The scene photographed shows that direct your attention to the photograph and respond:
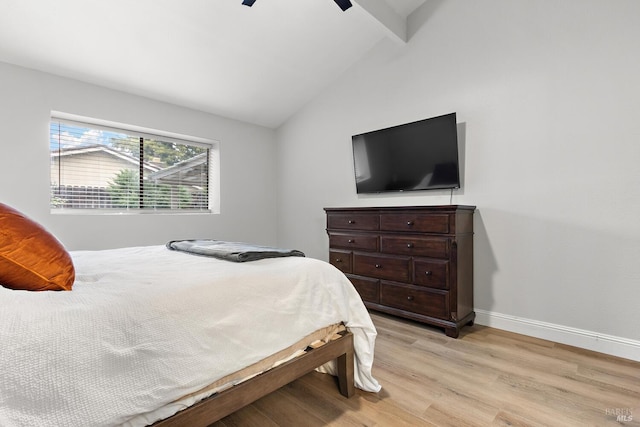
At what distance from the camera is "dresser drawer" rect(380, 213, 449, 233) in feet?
7.96

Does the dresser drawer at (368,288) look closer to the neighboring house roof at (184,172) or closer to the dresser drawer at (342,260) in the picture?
the dresser drawer at (342,260)

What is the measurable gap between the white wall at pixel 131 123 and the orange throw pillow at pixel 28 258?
223 centimetres

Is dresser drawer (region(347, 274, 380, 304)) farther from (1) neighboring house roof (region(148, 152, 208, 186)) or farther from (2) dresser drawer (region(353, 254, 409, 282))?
(1) neighboring house roof (region(148, 152, 208, 186))

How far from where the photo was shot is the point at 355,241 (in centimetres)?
304

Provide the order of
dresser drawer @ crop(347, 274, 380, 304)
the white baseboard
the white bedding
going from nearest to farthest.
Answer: the white bedding < the white baseboard < dresser drawer @ crop(347, 274, 380, 304)

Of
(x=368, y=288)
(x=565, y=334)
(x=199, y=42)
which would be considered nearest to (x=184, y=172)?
(x=199, y=42)

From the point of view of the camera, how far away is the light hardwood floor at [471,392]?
55.2 inches

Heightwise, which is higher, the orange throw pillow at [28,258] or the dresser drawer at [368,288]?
the orange throw pillow at [28,258]

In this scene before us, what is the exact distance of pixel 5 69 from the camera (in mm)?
2602

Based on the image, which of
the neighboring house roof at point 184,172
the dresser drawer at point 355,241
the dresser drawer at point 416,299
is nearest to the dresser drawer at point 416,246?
the dresser drawer at point 355,241

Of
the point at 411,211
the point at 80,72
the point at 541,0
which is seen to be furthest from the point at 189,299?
the point at 541,0

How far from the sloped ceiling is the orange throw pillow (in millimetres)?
2136

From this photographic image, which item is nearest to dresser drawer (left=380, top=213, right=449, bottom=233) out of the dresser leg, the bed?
the dresser leg

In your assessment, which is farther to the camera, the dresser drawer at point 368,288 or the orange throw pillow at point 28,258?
the dresser drawer at point 368,288
